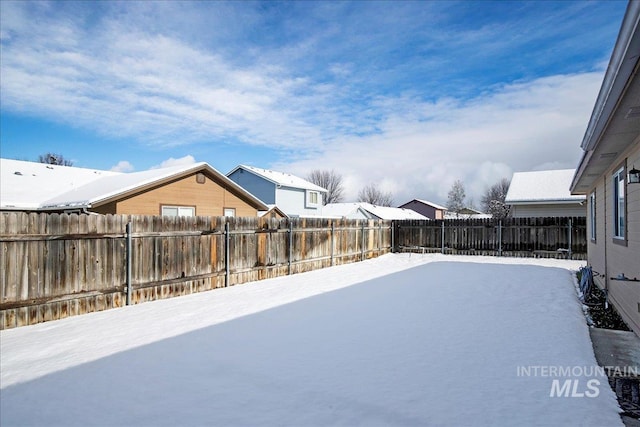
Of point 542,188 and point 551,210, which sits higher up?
point 542,188

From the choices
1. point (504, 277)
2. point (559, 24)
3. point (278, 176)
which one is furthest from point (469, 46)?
point (278, 176)

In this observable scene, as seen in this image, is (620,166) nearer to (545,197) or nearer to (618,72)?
(618,72)

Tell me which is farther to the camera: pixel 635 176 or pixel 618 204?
pixel 618 204

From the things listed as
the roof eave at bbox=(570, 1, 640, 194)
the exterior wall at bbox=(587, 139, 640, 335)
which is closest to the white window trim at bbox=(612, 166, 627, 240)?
the exterior wall at bbox=(587, 139, 640, 335)

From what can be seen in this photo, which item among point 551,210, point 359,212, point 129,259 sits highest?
point 359,212

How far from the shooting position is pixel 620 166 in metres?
6.05

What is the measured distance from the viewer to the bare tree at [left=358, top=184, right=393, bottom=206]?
68688 mm

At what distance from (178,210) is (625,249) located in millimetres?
13760

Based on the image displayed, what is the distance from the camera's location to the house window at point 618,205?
19.9ft

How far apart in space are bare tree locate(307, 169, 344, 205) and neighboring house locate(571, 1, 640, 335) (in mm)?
52527

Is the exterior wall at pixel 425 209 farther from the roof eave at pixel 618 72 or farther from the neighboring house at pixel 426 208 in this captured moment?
the roof eave at pixel 618 72

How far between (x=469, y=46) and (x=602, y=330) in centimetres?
981

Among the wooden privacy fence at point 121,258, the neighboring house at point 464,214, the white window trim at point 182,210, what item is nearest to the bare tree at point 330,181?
the neighboring house at point 464,214

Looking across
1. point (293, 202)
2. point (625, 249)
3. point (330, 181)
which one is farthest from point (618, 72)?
point (330, 181)
